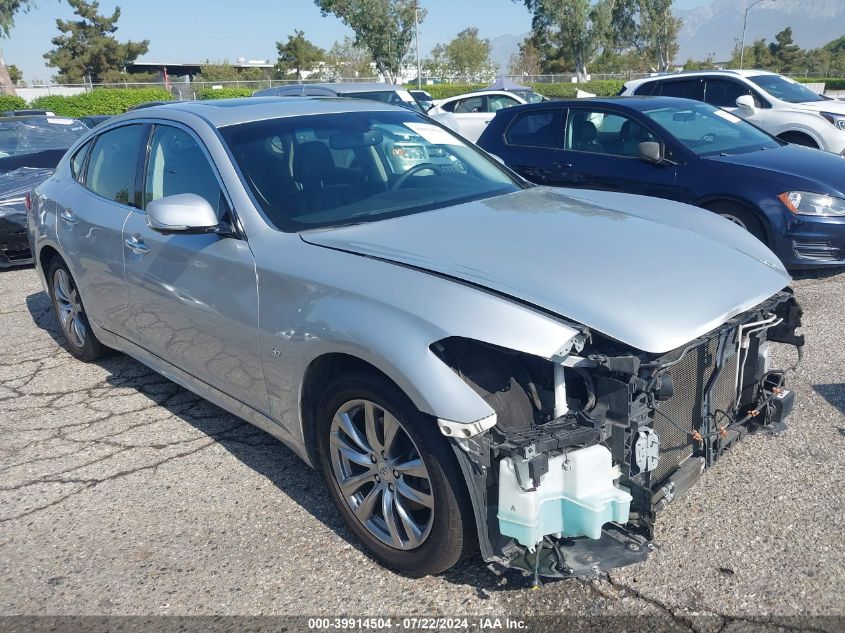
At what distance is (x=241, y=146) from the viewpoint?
354cm

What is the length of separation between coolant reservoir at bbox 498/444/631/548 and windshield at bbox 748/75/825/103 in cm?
1173

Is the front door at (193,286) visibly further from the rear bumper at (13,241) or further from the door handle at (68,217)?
the rear bumper at (13,241)

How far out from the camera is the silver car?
7.89 ft

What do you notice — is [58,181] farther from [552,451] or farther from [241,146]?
[552,451]

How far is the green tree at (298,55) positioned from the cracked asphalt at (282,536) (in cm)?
6775

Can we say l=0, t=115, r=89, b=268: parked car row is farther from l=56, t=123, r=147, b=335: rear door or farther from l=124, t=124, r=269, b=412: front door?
l=124, t=124, r=269, b=412: front door

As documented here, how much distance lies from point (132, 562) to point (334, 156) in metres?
2.06

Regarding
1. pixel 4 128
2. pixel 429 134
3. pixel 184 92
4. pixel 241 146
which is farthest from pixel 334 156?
pixel 184 92

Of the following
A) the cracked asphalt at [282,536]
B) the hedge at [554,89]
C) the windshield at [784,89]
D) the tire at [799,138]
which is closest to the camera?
the cracked asphalt at [282,536]

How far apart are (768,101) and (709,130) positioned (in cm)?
560

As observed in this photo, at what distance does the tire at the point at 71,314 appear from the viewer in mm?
5152

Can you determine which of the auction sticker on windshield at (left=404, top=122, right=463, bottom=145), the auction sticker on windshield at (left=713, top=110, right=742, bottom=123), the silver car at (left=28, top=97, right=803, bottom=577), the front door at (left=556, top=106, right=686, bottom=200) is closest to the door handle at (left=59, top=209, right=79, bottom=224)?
the silver car at (left=28, top=97, right=803, bottom=577)

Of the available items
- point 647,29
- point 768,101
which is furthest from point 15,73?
point 768,101

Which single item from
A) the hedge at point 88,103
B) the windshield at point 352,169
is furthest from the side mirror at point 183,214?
the hedge at point 88,103
